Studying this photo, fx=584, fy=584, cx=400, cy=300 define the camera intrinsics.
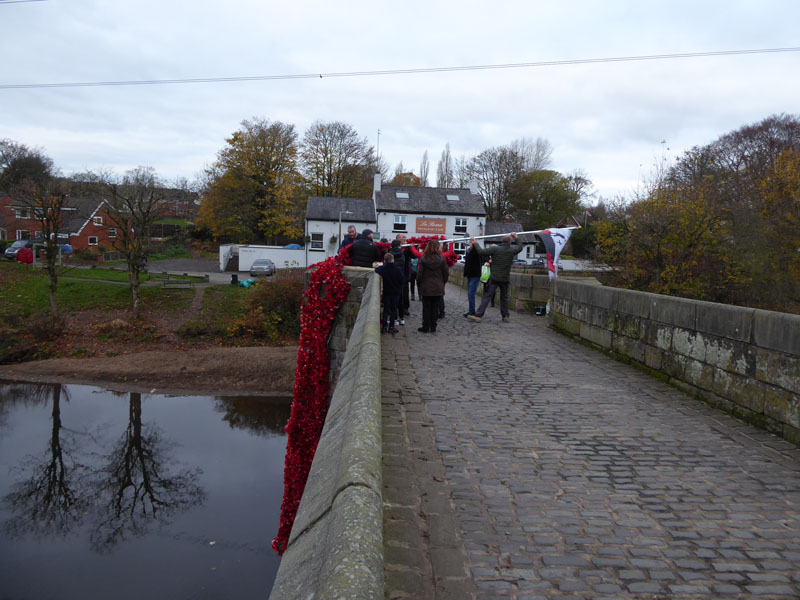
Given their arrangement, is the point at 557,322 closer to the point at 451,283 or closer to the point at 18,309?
the point at 451,283

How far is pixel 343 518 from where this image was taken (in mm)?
2246

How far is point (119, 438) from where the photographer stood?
890 inches

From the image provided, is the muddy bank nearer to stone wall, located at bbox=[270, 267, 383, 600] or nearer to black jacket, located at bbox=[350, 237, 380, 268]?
black jacket, located at bbox=[350, 237, 380, 268]

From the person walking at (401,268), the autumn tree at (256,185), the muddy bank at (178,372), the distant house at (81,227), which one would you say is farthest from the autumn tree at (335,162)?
the person walking at (401,268)

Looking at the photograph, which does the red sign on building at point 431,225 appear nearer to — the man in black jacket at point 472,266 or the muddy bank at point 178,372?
the muddy bank at point 178,372

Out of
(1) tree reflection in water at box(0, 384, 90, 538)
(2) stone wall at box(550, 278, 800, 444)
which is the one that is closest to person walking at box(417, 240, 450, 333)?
(2) stone wall at box(550, 278, 800, 444)

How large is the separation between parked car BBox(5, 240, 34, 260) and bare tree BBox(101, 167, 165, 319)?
15.8 m

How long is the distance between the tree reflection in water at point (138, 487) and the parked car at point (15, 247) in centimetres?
3082

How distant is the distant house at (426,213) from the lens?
5031 centimetres

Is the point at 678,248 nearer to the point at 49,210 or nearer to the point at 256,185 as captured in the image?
the point at 49,210

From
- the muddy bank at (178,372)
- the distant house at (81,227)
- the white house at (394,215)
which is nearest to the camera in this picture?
the muddy bank at (178,372)

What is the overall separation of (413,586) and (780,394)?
439cm

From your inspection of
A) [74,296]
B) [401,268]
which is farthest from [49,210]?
[401,268]

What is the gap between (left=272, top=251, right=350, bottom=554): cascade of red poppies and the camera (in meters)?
12.0
